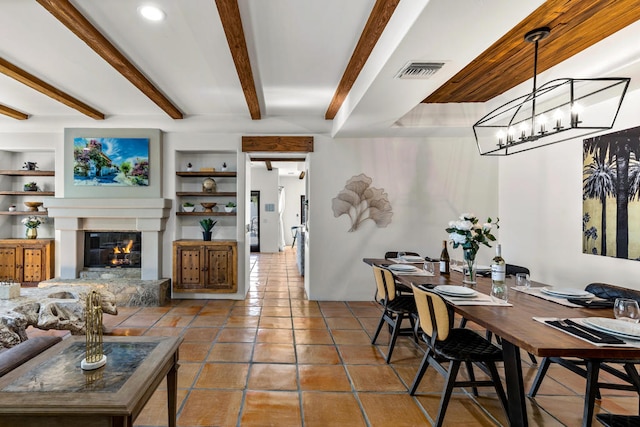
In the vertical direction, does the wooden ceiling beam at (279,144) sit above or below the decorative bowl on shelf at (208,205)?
above

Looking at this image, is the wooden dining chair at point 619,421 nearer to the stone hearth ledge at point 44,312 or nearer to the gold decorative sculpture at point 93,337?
the gold decorative sculpture at point 93,337

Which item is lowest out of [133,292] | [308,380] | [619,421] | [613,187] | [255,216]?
[308,380]

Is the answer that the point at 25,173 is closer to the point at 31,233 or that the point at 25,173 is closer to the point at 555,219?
the point at 31,233

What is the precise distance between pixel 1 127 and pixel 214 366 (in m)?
5.18

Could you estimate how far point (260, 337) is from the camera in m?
3.64

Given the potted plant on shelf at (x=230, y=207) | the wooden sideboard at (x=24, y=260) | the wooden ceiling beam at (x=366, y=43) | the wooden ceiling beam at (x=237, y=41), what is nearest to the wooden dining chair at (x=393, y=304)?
the wooden ceiling beam at (x=366, y=43)

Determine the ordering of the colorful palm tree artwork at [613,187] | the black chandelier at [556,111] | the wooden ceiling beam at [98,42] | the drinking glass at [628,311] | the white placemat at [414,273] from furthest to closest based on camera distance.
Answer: the white placemat at [414,273]
the colorful palm tree artwork at [613,187]
the black chandelier at [556,111]
the wooden ceiling beam at [98,42]
the drinking glass at [628,311]

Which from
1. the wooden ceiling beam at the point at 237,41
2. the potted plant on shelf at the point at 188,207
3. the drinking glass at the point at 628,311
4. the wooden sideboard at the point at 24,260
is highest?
the wooden ceiling beam at the point at 237,41

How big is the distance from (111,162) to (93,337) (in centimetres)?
420

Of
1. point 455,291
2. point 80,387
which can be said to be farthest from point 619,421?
point 80,387

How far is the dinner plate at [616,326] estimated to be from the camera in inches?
62.1

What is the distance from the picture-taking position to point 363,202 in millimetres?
5227

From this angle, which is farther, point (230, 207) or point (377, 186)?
point (230, 207)

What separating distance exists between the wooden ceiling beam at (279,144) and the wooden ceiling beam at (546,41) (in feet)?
6.82
